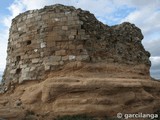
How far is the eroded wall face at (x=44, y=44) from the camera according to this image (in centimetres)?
1016

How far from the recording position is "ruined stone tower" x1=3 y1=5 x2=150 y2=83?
1020cm

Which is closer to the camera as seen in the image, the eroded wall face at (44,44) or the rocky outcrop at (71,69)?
the rocky outcrop at (71,69)

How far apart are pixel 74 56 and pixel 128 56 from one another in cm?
228

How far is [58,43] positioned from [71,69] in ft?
3.48

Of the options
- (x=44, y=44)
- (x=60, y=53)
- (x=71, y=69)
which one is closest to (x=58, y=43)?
(x=60, y=53)

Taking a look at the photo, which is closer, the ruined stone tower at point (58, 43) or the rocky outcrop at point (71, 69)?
the rocky outcrop at point (71, 69)

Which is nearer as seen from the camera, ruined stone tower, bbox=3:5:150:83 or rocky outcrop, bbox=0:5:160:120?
rocky outcrop, bbox=0:5:160:120

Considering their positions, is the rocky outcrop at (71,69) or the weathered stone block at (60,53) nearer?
the rocky outcrop at (71,69)

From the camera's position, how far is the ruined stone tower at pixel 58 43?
10.2 m

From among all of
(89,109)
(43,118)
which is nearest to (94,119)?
(89,109)

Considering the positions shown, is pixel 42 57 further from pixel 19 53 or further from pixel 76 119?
pixel 76 119

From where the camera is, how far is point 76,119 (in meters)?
8.68

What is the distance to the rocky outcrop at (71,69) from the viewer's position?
9219mm

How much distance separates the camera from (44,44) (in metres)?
10.4
